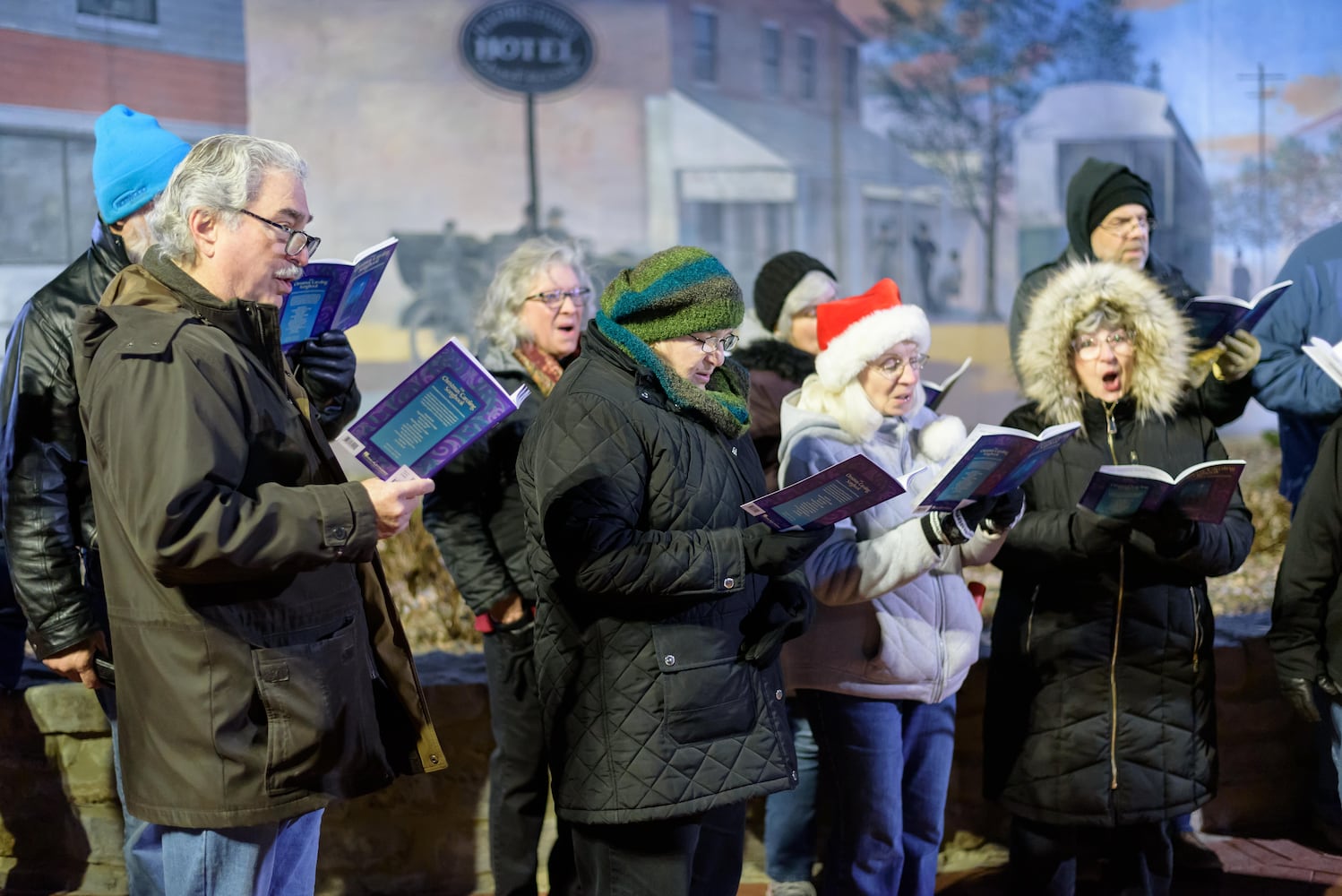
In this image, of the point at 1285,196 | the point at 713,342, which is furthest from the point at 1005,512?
the point at 1285,196

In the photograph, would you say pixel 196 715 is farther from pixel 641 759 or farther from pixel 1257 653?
pixel 1257 653

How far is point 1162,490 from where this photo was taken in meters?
3.22

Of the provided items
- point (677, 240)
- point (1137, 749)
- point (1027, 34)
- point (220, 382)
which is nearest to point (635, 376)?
point (220, 382)

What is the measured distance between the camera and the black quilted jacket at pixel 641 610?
268cm

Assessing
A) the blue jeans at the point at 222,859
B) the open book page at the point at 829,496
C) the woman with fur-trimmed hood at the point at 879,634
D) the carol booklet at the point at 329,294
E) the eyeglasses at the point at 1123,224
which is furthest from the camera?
the eyeglasses at the point at 1123,224

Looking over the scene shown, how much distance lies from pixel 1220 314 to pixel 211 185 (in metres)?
2.67

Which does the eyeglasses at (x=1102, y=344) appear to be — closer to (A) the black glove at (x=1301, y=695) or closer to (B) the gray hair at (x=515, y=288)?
(A) the black glove at (x=1301, y=695)

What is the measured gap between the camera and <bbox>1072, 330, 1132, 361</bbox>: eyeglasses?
3.61m

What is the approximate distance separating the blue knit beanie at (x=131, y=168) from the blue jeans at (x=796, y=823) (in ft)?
7.51

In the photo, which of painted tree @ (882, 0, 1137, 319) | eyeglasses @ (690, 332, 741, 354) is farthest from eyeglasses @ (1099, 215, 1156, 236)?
painted tree @ (882, 0, 1137, 319)

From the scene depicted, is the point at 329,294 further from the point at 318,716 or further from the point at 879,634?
the point at 879,634

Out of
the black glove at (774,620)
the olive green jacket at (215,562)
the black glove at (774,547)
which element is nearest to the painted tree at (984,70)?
the black glove at (774,620)

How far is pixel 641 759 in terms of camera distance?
270cm

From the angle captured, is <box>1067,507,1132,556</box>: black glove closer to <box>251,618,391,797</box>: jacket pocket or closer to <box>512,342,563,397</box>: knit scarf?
<box>512,342,563,397</box>: knit scarf
